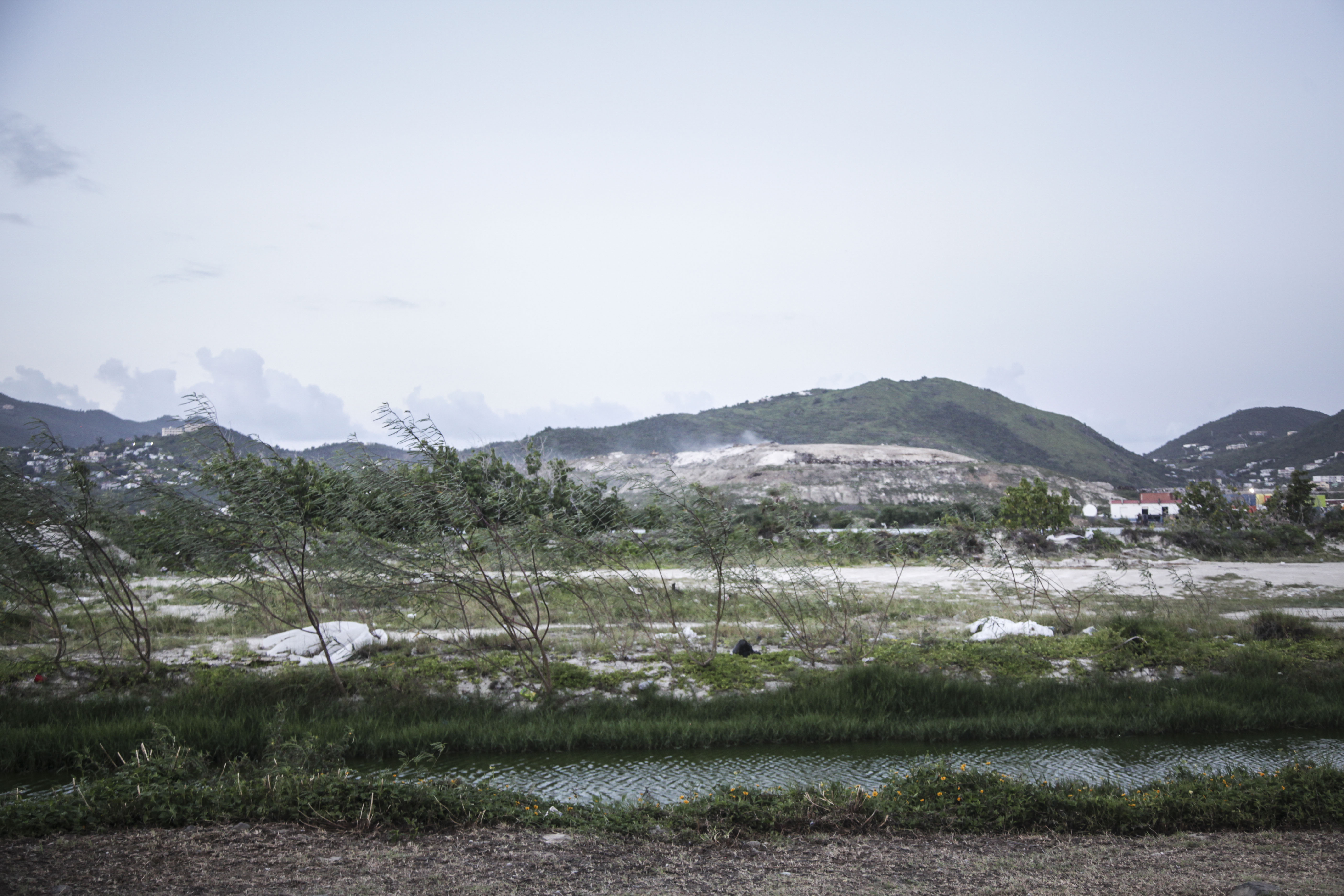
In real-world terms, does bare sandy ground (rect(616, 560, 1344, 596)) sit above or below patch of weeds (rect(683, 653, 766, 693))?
below

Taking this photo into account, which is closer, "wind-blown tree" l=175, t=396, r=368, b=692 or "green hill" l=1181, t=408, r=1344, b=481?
"wind-blown tree" l=175, t=396, r=368, b=692

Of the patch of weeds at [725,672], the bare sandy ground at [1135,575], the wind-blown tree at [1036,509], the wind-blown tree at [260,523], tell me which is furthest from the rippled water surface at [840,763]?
the wind-blown tree at [1036,509]

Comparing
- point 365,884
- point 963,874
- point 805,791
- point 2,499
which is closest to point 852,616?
point 805,791

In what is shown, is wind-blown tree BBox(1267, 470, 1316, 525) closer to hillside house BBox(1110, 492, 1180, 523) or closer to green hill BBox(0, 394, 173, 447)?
hillside house BBox(1110, 492, 1180, 523)

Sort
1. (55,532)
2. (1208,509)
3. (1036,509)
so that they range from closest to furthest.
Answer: (55,532) < (1208,509) < (1036,509)

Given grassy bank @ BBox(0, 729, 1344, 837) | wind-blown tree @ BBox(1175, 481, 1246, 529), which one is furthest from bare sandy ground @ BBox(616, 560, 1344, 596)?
grassy bank @ BBox(0, 729, 1344, 837)

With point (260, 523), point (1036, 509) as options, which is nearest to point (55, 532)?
point (260, 523)

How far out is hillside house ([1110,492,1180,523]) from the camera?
9738 centimetres

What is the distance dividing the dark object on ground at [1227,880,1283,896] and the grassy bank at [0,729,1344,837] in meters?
1.91

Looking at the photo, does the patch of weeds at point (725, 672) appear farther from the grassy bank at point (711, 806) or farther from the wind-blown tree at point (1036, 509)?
the wind-blown tree at point (1036, 509)

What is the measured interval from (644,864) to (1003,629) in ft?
43.3

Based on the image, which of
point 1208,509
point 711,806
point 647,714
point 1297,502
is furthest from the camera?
point 1208,509

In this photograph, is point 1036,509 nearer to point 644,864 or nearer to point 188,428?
point 188,428

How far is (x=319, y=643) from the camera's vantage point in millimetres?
14188
